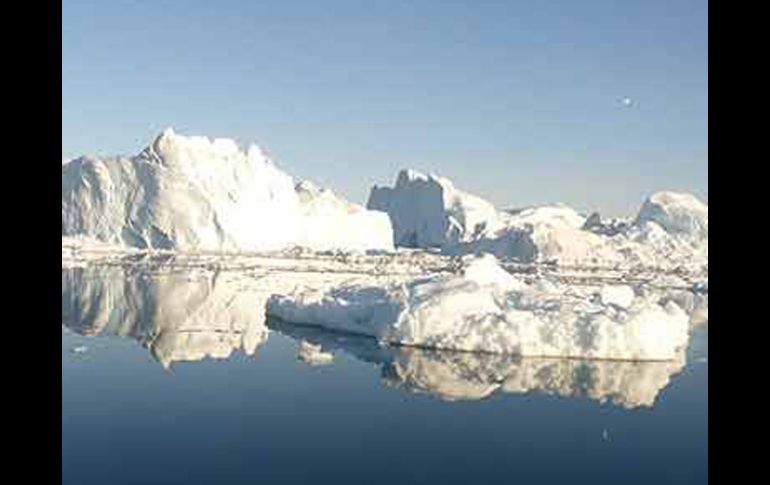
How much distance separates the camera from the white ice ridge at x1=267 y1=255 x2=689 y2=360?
2186 centimetres

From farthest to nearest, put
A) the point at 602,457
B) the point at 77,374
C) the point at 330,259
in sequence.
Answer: the point at 330,259, the point at 77,374, the point at 602,457

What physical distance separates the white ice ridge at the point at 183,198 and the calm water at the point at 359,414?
3652 centimetres

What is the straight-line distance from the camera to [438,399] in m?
17.2

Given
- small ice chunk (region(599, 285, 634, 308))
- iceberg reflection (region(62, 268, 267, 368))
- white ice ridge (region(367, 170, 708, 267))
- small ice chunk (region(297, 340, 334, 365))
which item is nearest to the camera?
small ice chunk (region(297, 340, 334, 365))

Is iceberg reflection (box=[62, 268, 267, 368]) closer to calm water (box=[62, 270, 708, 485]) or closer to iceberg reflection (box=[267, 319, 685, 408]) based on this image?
calm water (box=[62, 270, 708, 485])

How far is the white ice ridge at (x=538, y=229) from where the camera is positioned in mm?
76375

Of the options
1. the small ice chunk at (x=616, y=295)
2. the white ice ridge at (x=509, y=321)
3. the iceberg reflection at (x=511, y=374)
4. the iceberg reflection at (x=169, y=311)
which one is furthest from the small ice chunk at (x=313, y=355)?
the small ice chunk at (x=616, y=295)

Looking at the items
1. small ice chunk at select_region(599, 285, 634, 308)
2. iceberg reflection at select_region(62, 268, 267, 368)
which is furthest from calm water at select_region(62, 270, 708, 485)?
small ice chunk at select_region(599, 285, 634, 308)

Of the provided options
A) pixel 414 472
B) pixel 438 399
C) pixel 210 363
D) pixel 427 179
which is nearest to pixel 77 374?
pixel 210 363

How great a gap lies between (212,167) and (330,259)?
12.5 metres

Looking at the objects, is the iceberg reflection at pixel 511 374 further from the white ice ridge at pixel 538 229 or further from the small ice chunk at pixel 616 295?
the white ice ridge at pixel 538 229

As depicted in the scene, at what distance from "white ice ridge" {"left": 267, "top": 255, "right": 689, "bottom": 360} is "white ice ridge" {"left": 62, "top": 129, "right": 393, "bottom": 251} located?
121 ft

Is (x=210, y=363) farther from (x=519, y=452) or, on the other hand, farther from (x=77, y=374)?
(x=519, y=452)
